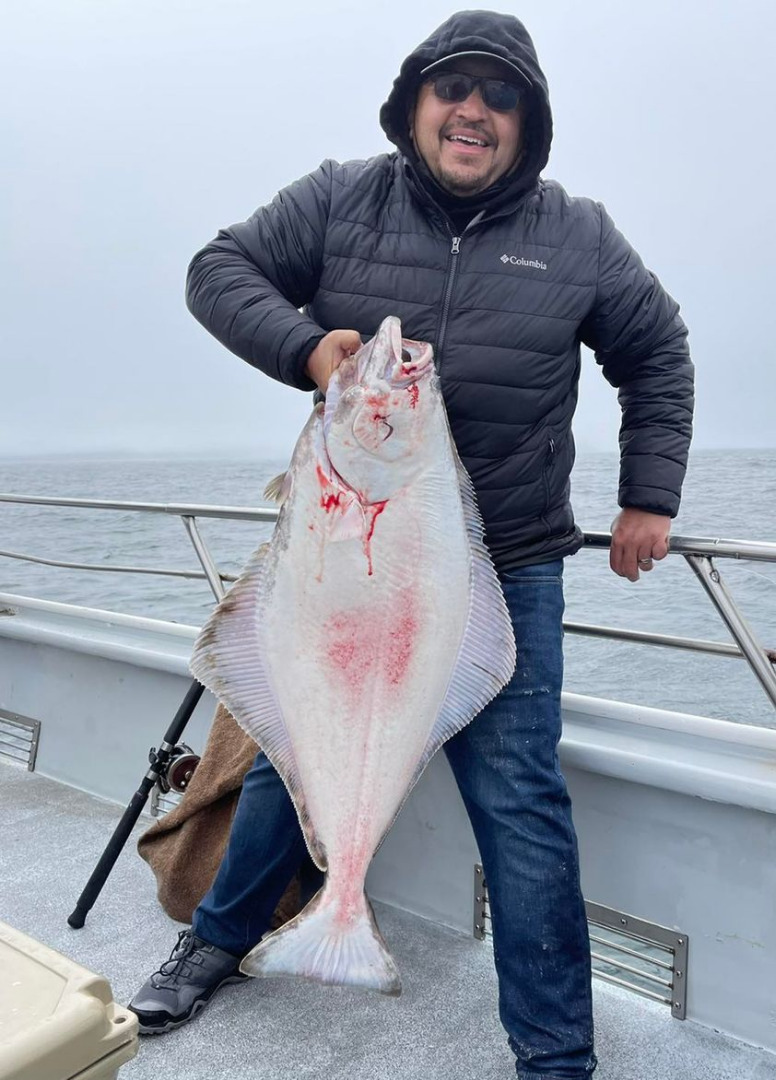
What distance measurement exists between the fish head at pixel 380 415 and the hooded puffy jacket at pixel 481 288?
223mm

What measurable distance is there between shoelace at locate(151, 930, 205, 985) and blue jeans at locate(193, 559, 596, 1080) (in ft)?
2.48

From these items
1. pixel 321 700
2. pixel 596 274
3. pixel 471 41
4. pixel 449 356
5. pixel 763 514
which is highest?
pixel 471 41

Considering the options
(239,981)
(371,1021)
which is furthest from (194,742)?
(371,1021)

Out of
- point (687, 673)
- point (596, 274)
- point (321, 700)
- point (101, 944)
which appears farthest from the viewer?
point (687, 673)

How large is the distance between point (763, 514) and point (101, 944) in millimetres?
18407

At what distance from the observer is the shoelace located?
7.07ft

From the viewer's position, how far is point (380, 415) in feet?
5.07

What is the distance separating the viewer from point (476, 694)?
172cm

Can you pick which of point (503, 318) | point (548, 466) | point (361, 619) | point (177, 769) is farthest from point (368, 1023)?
point (503, 318)

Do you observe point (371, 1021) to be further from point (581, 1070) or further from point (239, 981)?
point (581, 1070)

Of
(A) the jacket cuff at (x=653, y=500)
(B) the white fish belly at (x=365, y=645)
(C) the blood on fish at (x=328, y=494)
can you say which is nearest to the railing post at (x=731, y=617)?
(A) the jacket cuff at (x=653, y=500)

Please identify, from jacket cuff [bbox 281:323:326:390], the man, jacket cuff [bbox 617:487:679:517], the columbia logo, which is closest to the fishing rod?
the man

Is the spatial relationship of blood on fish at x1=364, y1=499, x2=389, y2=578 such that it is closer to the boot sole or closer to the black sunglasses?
the black sunglasses

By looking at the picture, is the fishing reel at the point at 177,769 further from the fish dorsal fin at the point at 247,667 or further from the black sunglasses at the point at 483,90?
the black sunglasses at the point at 483,90
